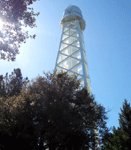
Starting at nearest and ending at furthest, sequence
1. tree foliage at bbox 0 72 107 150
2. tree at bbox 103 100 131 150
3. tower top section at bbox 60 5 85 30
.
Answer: tree foliage at bbox 0 72 107 150 → tree at bbox 103 100 131 150 → tower top section at bbox 60 5 85 30

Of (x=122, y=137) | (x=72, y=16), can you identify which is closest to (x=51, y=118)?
(x=122, y=137)

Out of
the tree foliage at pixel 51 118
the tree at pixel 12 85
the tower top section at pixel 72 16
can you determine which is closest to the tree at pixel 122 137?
the tree foliage at pixel 51 118

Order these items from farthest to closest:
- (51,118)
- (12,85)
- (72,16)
→ (72,16), (12,85), (51,118)

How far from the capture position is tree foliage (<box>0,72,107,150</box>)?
853cm

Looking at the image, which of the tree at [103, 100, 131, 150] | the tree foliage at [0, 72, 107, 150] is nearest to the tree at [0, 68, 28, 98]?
the tree foliage at [0, 72, 107, 150]

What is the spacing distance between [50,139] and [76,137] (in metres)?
1.74

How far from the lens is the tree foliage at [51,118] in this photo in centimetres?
853

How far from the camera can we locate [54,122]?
919 cm

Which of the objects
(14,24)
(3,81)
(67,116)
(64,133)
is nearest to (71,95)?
(67,116)

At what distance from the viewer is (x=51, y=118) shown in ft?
30.5

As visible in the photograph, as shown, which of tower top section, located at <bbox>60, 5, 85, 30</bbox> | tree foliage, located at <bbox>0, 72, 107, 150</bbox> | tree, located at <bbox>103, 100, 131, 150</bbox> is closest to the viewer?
tree foliage, located at <bbox>0, 72, 107, 150</bbox>

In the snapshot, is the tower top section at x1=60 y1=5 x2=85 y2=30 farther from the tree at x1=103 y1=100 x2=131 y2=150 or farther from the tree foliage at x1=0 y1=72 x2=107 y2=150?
the tree at x1=103 y1=100 x2=131 y2=150

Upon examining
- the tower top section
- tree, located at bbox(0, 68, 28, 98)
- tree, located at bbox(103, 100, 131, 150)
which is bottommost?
tree, located at bbox(103, 100, 131, 150)

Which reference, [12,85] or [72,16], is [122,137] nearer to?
[12,85]
